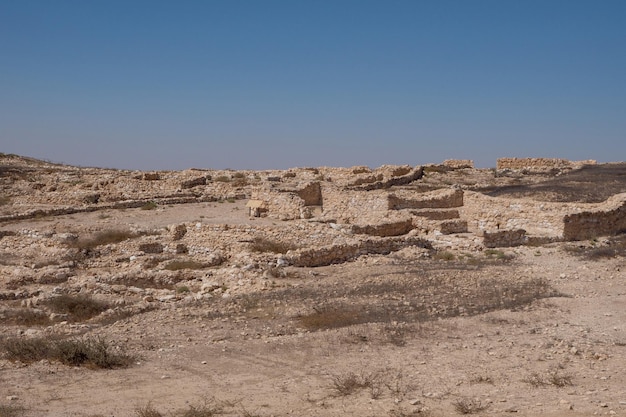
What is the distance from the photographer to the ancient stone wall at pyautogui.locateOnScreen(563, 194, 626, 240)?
53.3 feet

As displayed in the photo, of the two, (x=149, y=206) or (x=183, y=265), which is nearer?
(x=183, y=265)

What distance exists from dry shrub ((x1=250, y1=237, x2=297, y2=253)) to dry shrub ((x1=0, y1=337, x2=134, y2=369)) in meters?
7.42

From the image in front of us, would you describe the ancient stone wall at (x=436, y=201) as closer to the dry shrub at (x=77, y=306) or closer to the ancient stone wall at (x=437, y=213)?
the ancient stone wall at (x=437, y=213)

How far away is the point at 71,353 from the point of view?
24.5 feet

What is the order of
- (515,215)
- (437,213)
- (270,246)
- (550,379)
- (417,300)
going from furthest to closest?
(437,213) < (515,215) < (270,246) < (417,300) < (550,379)

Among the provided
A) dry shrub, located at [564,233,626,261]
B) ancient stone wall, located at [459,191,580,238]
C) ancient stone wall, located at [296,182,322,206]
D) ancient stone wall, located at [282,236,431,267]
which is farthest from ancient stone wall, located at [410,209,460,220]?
ancient stone wall, located at [296,182,322,206]

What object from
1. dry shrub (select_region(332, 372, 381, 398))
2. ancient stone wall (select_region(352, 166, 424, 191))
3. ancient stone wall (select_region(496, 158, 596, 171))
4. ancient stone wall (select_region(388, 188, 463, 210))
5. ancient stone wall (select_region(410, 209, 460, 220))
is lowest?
dry shrub (select_region(332, 372, 381, 398))

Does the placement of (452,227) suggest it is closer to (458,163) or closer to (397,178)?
(397,178)

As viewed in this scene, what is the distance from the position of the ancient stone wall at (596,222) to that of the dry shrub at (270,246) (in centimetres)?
710

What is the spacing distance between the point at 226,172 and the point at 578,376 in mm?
32381

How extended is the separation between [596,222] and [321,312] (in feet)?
33.7

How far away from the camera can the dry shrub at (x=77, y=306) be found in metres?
10.7

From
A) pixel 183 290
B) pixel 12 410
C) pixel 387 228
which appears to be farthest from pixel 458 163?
pixel 12 410

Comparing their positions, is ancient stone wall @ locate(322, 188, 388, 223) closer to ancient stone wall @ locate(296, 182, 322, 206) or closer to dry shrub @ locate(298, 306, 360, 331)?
ancient stone wall @ locate(296, 182, 322, 206)
